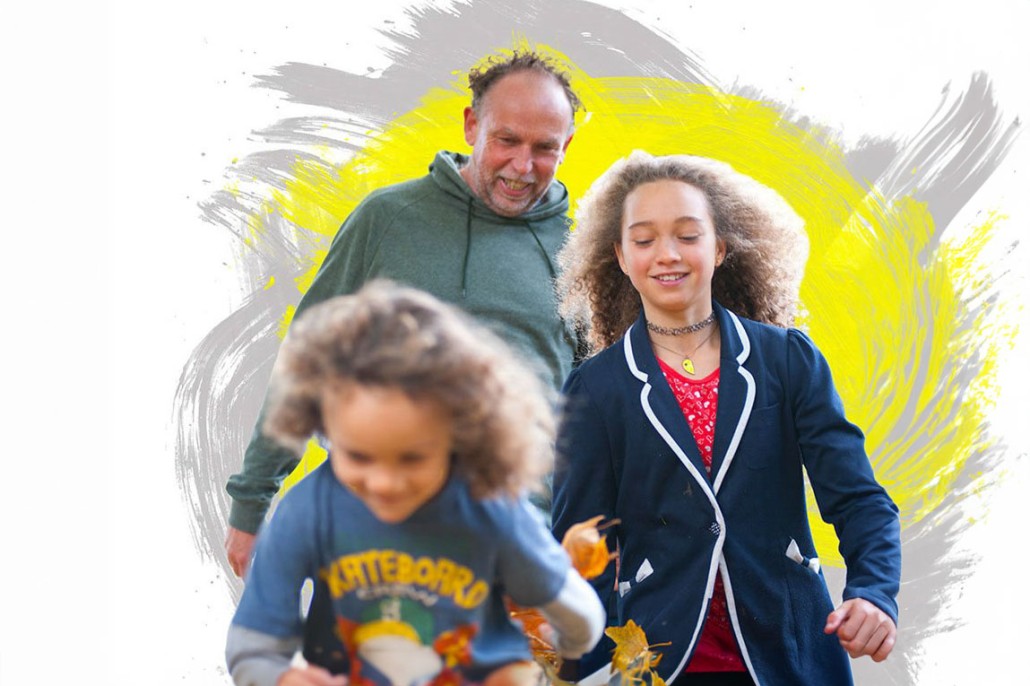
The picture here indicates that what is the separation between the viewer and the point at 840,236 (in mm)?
4152

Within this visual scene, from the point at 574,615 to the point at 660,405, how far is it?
87 cm

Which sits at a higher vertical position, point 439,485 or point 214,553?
point 439,485

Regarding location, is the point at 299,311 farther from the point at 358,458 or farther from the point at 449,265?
the point at 358,458

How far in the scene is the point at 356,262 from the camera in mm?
3252

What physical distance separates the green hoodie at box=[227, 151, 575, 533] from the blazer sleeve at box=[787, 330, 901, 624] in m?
0.74

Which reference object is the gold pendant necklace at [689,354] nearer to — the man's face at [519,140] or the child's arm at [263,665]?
the man's face at [519,140]

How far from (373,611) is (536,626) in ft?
2.43

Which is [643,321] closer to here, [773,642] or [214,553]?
[773,642]

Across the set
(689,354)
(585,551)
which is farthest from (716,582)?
(585,551)

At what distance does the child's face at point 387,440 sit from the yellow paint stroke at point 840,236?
2.59 meters

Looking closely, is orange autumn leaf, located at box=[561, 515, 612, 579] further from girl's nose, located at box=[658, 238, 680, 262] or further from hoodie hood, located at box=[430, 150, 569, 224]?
hoodie hood, located at box=[430, 150, 569, 224]

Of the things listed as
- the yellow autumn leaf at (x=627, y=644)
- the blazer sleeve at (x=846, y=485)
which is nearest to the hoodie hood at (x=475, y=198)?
the blazer sleeve at (x=846, y=485)

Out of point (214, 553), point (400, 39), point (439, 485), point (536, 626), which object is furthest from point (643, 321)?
point (214, 553)

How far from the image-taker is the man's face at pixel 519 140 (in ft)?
10.5
